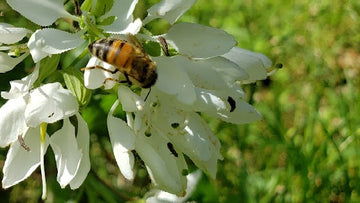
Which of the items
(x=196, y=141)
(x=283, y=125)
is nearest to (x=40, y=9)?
(x=196, y=141)

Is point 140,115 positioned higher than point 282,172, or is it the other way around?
Result: point 140,115

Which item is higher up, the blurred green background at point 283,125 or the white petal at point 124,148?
the white petal at point 124,148

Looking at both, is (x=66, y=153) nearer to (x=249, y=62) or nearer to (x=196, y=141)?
(x=196, y=141)

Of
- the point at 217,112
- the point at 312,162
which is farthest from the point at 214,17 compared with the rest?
the point at 217,112

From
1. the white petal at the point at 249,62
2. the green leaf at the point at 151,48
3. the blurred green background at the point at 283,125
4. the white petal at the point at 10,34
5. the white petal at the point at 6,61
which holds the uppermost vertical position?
the white petal at the point at 10,34

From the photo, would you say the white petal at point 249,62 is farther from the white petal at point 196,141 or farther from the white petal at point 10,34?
the white petal at point 10,34

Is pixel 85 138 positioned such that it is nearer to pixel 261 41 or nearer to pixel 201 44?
pixel 201 44

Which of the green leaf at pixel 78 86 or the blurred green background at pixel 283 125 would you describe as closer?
the green leaf at pixel 78 86

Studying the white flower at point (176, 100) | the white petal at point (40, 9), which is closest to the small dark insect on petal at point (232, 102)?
the white flower at point (176, 100)
